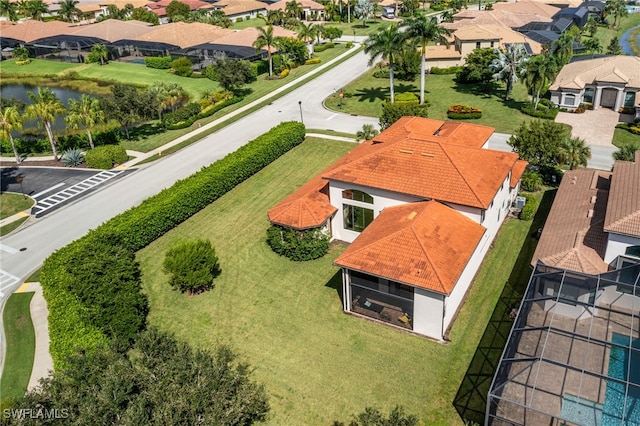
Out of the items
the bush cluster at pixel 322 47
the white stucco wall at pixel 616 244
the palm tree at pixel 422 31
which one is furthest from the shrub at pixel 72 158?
the bush cluster at pixel 322 47

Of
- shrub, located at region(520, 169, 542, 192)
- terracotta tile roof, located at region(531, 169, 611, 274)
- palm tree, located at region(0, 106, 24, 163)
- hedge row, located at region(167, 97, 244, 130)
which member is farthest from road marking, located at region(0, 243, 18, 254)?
shrub, located at region(520, 169, 542, 192)

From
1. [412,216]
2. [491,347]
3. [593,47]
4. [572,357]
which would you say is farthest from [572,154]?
[593,47]

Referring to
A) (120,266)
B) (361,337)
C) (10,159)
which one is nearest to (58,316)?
(120,266)

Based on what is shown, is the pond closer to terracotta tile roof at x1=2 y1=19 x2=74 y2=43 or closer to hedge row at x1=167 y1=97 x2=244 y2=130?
terracotta tile roof at x1=2 y1=19 x2=74 y2=43

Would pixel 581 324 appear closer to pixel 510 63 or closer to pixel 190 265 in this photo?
pixel 190 265

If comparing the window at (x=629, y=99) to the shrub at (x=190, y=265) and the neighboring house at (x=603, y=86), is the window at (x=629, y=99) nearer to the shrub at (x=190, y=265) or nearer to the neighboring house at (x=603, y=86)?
the neighboring house at (x=603, y=86)

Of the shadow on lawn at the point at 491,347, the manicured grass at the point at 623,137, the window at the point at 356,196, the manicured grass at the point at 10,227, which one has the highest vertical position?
the window at the point at 356,196
